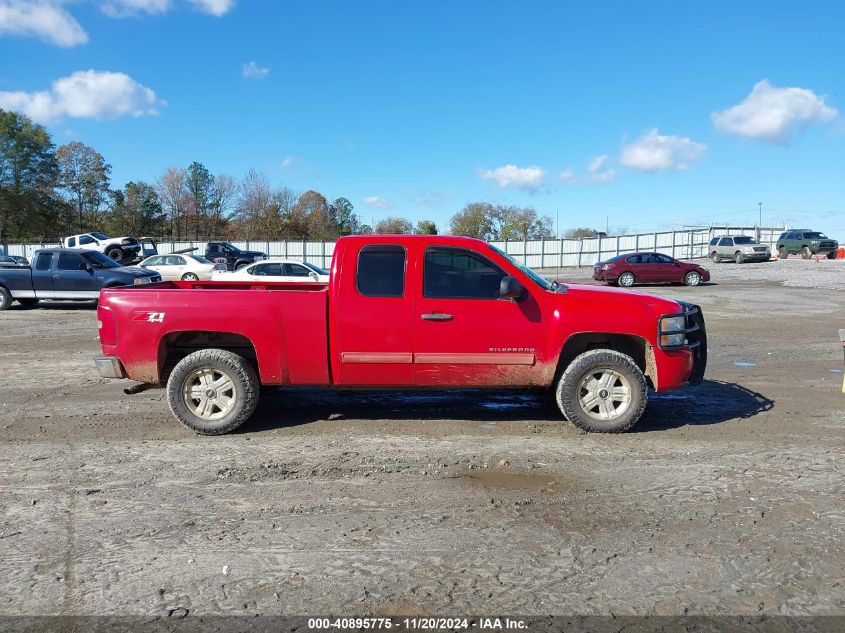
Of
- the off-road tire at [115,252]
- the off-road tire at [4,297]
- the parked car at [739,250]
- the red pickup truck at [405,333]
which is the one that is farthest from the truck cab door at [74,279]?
the parked car at [739,250]

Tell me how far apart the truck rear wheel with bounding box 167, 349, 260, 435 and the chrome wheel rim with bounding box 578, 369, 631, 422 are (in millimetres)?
3174

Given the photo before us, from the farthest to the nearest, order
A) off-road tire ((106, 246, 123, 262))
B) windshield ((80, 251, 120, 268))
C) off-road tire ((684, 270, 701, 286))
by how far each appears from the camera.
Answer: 1. off-road tire ((106, 246, 123, 262))
2. off-road tire ((684, 270, 701, 286))
3. windshield ((80, 251, 120, 268))

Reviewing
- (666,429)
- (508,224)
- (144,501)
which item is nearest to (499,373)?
(666,429)

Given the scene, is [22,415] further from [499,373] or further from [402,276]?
[499,373]

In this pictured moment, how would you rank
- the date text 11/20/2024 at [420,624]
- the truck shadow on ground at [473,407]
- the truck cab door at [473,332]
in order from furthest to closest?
the truck shadow on ground at [473,407]
the truck cab door at [473,332]
the date text 11/20/2024 at [420,624]

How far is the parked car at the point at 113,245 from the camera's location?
34781mm

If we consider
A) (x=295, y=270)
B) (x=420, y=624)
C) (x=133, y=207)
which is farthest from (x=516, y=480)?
(x=133, y=207)

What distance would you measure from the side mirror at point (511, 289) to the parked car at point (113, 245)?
3394cm

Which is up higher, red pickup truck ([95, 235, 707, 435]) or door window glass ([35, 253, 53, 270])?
door window glass ([35, 253, 53, 270])

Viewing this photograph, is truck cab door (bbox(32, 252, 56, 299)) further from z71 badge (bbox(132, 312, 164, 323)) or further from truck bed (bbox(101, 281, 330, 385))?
z71 badge (bbox(132, 312, 164, 323))

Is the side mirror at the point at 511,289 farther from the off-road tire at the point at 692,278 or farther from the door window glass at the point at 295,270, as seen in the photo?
the off-road tire at the point at 692,278

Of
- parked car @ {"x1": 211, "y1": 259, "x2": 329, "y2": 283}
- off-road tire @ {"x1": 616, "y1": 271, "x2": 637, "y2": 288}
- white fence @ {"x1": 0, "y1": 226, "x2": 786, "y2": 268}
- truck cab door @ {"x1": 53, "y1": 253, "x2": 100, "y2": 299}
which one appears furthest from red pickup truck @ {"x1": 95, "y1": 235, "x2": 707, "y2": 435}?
white fence @ {"x1": 0, "y1": 226, "x2": 786, "y2": 268}

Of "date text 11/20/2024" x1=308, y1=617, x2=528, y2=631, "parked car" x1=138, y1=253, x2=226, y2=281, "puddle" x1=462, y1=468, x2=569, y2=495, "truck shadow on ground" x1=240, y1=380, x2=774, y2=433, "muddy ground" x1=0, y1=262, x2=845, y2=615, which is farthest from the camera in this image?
"parked car" x1=138, y1=253, x2=226, y2=281

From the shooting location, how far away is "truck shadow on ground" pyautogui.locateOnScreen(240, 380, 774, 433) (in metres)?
6.25
